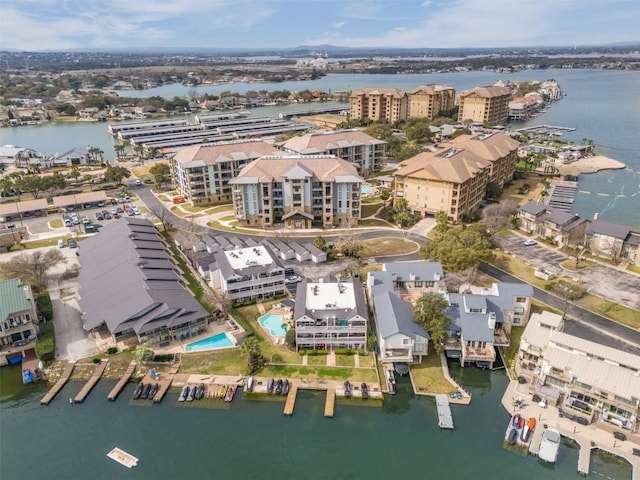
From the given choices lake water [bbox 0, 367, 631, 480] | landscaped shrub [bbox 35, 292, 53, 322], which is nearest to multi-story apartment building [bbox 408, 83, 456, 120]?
lake water [bbox 0, 367, 631, 480]

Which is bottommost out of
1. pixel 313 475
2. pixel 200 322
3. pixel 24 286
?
pixel 313 475

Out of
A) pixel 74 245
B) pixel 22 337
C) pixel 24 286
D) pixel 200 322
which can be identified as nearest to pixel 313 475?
pixel 200 322

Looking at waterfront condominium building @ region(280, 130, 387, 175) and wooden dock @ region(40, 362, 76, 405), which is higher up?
waterfront condominium building @ region(280, 130, 387, 175)

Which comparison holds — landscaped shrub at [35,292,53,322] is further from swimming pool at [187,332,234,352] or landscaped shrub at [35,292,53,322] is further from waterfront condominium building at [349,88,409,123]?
waterfront condominium building at [349,88,409,123]

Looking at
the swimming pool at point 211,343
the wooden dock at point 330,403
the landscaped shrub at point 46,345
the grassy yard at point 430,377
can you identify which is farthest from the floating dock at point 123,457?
the grassy yard at point 430,377

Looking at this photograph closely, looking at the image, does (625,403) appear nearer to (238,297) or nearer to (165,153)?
(238,297)

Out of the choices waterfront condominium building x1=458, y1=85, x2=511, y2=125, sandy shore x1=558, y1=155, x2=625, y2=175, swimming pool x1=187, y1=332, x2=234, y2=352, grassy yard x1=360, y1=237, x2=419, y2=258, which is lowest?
swimming pool x1=187, y1=332, x2=234, y2=352
